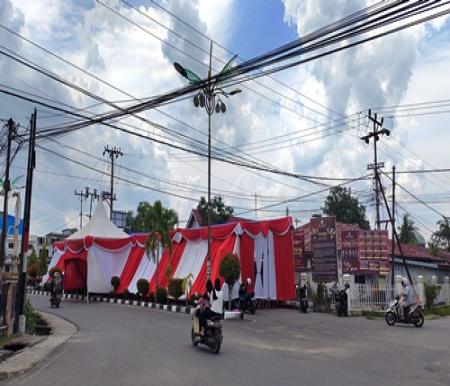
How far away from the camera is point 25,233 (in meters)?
15.1

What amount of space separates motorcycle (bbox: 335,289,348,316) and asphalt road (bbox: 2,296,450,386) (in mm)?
3837

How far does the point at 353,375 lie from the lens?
8367 mm

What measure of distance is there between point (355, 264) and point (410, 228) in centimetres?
3918

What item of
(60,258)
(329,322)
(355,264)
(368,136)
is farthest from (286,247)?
(60,258)

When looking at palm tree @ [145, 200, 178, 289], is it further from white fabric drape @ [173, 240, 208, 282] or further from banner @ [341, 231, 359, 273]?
banner @ [341, 231, 359, 273]

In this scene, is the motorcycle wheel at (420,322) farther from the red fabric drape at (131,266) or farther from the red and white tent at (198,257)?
the red fabric drape at (131,266)

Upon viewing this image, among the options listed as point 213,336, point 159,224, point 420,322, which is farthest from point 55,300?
point 420,322

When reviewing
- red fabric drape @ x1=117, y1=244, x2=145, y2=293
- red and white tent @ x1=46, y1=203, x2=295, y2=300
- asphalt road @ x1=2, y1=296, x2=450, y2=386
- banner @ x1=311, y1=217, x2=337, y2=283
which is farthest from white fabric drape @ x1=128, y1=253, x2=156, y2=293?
asphalt road @ x1=2, y1=296, x2=450, y2=386

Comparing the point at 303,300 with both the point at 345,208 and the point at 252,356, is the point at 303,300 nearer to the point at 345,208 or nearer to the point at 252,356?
the point at 252,356

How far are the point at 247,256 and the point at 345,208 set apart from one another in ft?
129

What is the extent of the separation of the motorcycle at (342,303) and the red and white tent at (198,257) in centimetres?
347

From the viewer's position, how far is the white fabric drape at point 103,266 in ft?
95.2

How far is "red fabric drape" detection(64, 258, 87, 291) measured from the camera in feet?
102

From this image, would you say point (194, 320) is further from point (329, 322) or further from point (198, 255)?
point (198, 255)
